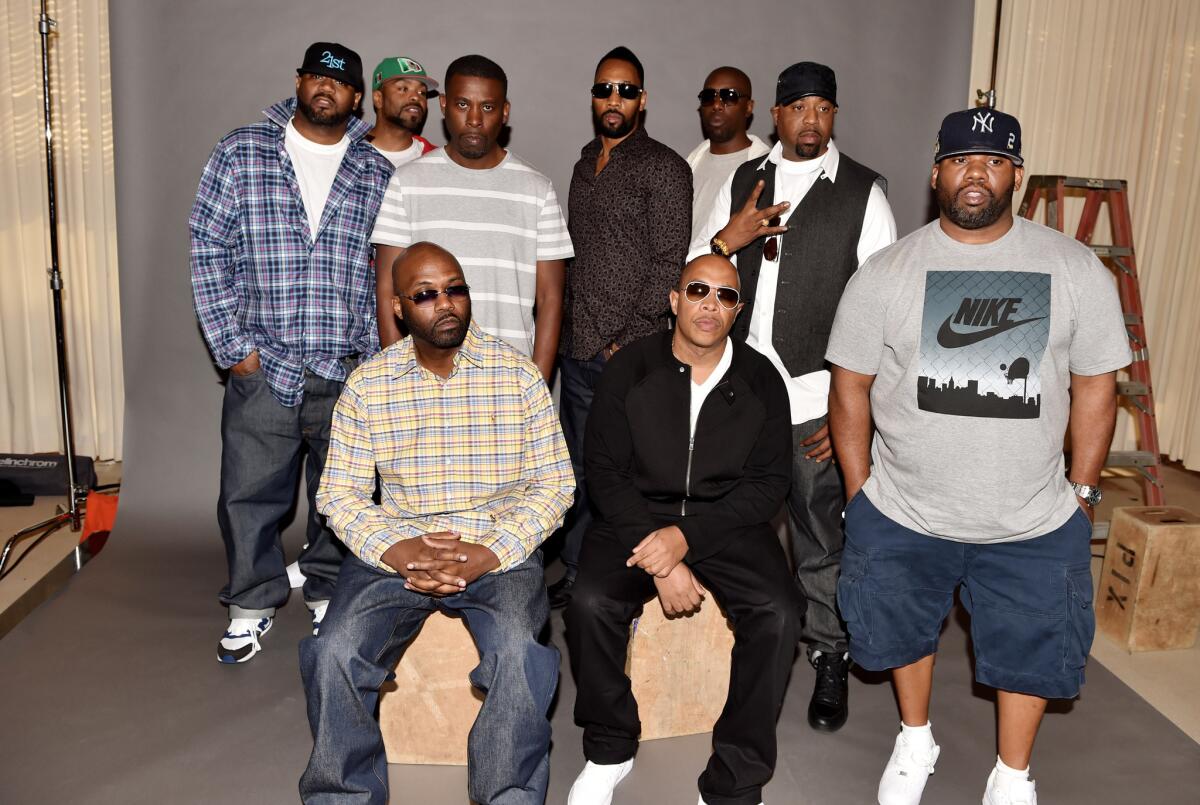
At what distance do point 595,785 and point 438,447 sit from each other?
1.05 meters

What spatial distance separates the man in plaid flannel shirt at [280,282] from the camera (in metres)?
3.33

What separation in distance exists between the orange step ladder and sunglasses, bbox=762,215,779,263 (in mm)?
1880

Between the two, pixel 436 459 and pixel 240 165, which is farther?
pixel 240 165

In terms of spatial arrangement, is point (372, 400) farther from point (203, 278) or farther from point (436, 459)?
point (203, 278)

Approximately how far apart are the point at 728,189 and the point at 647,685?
167 centimetres

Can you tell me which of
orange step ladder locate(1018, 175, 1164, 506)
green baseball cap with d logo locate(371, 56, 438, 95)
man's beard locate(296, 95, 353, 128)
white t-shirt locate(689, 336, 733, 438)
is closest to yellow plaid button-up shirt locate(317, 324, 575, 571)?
white t-shirt locate(689, 336, 733, 438)

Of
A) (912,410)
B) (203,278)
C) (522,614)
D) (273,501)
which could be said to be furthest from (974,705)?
(203,278)

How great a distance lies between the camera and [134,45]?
14.1ft

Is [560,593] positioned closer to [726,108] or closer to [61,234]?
[726,108]

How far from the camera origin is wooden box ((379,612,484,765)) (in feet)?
9.54

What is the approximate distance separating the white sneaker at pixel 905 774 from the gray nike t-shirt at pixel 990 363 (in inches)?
26.4

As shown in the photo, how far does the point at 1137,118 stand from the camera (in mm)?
5477

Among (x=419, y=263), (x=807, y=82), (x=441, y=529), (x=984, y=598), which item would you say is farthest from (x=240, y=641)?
(x=807, y=82)

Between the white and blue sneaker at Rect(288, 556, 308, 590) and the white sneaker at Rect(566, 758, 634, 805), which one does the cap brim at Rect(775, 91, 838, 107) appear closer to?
the white sneaker at Rect(566, 758, 634, 805)
